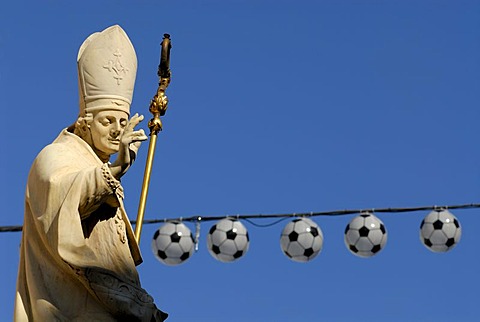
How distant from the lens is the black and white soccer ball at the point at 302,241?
52.1 feet

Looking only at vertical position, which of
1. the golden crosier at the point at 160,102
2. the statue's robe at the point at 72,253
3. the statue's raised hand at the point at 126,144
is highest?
the golden crosier at the point at 160,102

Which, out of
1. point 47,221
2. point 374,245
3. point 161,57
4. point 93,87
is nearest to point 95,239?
point 47,221

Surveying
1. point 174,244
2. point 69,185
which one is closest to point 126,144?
point 69,185

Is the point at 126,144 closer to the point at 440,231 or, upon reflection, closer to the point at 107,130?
the point at 107,130

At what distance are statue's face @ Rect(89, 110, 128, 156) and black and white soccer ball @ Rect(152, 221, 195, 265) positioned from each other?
25.6 feet

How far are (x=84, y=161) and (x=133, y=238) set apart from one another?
529 mm

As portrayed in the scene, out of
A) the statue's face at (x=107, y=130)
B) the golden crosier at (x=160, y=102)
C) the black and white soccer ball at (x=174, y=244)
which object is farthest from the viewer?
the black and white soccer ball at (x=174, y=244)

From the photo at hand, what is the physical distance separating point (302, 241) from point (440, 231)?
1489 millimetres

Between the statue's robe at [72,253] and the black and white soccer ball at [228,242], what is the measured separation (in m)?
7.86

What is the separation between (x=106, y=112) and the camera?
326 inches

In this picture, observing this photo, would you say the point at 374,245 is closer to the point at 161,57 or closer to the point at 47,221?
the point at 161,57

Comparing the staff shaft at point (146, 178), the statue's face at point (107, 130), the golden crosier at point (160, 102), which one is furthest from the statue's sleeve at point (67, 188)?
the golden crosier at point (160, 102)

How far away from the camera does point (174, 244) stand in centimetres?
1603

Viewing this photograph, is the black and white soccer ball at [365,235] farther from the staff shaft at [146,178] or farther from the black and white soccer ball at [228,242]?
the staff shaft at [146,178]
